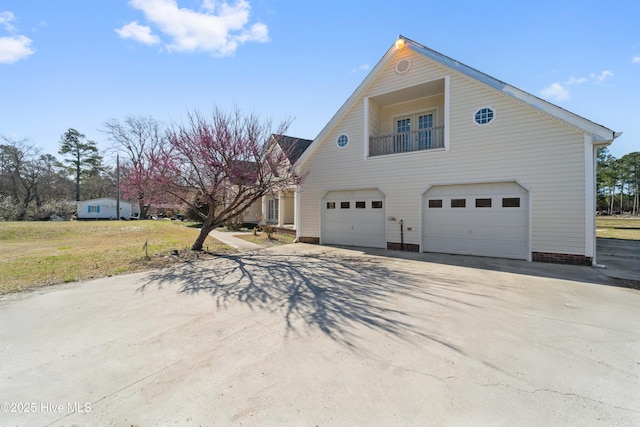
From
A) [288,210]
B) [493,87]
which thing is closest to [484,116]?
→ [493,87]

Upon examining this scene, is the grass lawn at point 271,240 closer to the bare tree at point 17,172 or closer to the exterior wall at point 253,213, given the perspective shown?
the exterior wall at point 253,213

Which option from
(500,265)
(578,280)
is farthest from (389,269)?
(578,280)

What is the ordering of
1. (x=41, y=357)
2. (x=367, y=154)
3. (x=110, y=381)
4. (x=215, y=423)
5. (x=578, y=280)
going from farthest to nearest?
(x=367, y=154) < (x=578, y=280) < (x=41, y=357) < (x=110, y=381) < (x=215, y=423)

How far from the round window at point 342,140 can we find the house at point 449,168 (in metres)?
0.05

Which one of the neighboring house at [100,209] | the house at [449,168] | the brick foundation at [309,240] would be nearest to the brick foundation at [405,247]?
the house at [449,168]

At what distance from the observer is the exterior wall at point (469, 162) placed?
822 centimetres

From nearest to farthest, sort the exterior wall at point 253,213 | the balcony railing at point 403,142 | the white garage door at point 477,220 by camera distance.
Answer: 1. the white garage door at point 477,220
2. the balcony railing at point 403,142
3. the exterior wall at point 253,213

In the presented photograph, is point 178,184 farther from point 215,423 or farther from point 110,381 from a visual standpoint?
point 215,423

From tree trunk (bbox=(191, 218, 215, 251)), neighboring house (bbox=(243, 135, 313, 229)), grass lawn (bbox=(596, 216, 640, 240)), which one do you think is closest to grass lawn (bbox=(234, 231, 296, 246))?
neighboring house (bbox=(243, 135, 313, 229))

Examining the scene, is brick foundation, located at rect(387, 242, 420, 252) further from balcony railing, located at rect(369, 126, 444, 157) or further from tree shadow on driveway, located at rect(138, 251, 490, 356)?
balcony railing, located at rect(369, 126, 444, 157)

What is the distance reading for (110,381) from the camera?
2773mm

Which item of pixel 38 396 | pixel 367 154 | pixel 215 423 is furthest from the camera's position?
pixel 367 154

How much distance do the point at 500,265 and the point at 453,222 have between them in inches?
91.9

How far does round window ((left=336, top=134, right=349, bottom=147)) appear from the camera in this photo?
40.5 ft
